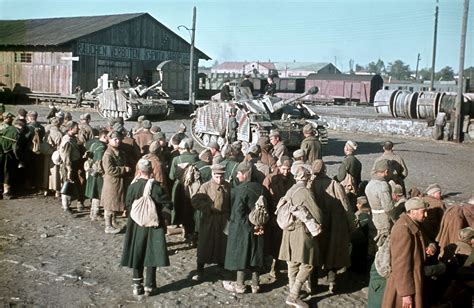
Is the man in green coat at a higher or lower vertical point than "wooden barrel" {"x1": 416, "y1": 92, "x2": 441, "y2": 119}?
lower

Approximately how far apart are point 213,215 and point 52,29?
39472mm

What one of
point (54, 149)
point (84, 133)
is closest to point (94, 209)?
point (84, 133)

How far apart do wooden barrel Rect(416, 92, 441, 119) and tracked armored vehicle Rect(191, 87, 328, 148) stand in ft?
35.3

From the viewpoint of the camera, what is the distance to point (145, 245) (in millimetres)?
7254

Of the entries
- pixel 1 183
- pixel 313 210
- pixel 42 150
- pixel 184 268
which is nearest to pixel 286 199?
pixel 313 210

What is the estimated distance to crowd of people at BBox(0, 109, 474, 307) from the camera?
233 inches

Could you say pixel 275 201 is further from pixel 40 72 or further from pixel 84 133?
pixel 40 72

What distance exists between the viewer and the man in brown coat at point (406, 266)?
214 inches

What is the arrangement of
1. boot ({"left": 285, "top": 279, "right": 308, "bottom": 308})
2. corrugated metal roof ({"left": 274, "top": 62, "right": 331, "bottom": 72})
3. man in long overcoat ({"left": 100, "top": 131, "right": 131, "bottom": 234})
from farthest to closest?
corrugated metal roof ({"left": 274, "top": 62, "right": 331, "bottom": 72}) → man in long overcoat ({"left": 100, "top": 131, "right": 131, "bottom": 234}) → boot ({"left": 285, "top": 279, "right": 308, "bottom": 308})

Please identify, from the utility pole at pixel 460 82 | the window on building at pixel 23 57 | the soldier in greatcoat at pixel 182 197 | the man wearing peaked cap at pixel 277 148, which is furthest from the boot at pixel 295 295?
the window on building at pixel 23 57

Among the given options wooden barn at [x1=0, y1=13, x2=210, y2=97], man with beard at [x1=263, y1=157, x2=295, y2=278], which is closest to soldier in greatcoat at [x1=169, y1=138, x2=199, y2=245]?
man with beard at [x1=263, y1=157, x2=295, y2=278]

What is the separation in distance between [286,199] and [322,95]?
48665 millimetres

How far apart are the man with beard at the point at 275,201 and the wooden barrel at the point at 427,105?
2242cm

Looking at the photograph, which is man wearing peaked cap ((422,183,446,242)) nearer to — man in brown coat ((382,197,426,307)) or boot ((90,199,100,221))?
man in brown coat ((382,197,426,307))
